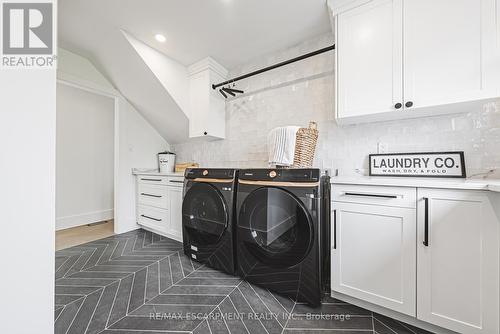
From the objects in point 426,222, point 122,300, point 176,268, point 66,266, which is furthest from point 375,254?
point 66,266

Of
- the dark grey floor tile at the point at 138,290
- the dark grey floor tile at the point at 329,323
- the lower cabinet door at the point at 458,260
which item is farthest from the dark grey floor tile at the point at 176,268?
the lower cabinet door at the point at 458,260

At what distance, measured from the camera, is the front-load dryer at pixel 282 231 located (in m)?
1.32

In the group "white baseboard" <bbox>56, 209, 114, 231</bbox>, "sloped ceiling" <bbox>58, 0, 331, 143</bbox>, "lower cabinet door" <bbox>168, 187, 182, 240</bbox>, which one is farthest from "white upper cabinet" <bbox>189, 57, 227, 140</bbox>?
"white baseboard" <bbox>56, 209, 114, 231</bbox>

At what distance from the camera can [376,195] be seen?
1.23 m

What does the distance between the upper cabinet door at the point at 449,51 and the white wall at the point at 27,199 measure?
2068mm

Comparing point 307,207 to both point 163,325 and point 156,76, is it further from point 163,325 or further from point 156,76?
point 156,76

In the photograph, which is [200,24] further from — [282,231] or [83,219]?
[83,219]

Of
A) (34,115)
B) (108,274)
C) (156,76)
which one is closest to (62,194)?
(108,274)

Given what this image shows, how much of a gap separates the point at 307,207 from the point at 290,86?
1.47m

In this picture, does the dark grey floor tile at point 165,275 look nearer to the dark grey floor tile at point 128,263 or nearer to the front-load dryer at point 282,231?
the dark grey floor tile at point 128,263

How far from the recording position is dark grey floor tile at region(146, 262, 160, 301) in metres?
1.51

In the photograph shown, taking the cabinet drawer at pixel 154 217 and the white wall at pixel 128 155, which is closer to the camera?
the cabinet drawer at pixel 154 217

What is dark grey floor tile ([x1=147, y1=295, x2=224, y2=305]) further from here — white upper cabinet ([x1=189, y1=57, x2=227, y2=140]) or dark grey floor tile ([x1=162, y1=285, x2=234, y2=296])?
white upper cabinet ([x1=189, y1=57, x2=227, y2=140])

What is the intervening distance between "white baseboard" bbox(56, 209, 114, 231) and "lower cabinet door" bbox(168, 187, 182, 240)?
203 centimetres
